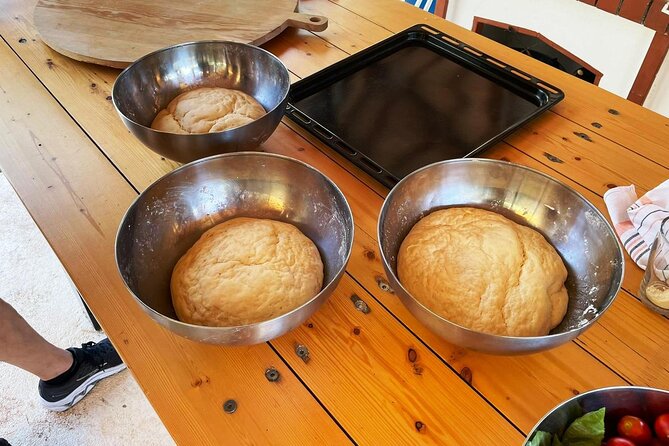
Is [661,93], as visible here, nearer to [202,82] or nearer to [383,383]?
[202,82]

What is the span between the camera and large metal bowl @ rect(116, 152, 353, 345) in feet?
2.68

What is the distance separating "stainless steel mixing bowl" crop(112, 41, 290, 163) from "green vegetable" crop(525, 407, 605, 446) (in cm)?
72

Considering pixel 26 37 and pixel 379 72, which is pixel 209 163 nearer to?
pixel 379 72

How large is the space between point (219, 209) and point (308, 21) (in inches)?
30.9

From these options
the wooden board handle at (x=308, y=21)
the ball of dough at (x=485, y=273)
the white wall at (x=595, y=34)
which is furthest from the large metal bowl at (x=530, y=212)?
→ the white wall at (x=595, y=34)

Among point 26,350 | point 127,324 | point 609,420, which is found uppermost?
point 609,420

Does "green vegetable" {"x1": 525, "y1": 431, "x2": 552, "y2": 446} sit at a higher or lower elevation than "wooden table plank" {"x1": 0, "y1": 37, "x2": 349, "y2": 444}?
higher

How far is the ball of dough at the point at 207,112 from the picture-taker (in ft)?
3.44

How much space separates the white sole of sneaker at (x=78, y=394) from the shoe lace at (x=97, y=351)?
0.04m

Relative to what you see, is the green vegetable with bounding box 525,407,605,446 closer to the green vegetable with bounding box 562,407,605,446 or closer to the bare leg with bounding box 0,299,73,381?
the green vegetable with bounding box 562,407,605,446

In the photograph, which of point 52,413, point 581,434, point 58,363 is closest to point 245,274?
point 581,434

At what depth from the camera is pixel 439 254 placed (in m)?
0.81

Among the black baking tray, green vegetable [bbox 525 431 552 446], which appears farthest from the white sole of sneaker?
green vegetable [bbox 525 431 552 446]

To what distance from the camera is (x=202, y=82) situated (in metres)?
1.23
